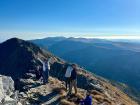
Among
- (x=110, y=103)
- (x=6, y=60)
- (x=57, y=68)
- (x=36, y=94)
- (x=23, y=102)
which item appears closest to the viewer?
(x=23, y=102)

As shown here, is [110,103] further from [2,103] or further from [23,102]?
[2,103]

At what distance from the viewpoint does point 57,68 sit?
5399 inches

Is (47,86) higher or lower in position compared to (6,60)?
higher

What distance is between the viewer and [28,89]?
2914cm

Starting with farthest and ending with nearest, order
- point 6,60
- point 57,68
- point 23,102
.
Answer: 1. point 6,60
2. point 57,68
3. point 23,102

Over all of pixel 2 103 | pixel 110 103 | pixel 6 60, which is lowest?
pixel 6 60

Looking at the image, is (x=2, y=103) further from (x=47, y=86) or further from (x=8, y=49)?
(x=8, y=49)

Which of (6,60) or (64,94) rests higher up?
(64,94)

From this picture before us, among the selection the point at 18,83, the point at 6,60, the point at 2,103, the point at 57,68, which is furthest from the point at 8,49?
the point at 2,103

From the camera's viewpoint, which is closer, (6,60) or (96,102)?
(96,102)

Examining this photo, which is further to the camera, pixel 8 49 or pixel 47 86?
pixel 8 49

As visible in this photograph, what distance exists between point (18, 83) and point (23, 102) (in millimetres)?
8202

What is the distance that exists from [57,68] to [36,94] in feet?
360

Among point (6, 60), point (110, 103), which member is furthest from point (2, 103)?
point (6, 60)
